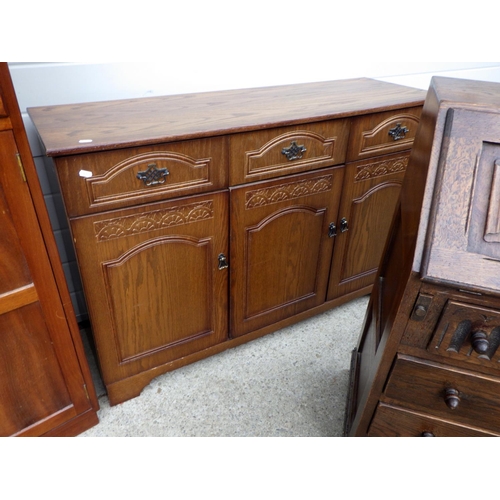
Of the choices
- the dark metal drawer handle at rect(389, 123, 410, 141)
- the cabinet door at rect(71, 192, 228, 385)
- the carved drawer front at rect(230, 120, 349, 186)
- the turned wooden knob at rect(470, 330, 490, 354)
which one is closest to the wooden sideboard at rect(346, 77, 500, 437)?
the turned wooden knob at rect(470, 330, 490, 354)

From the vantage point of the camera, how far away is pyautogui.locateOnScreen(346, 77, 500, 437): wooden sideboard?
0.76m

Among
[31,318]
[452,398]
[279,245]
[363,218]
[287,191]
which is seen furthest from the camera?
[363,218]

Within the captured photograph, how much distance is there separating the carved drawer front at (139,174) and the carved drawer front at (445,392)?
76 cm

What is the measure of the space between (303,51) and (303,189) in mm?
763

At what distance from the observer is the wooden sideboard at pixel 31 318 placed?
3.09 feet

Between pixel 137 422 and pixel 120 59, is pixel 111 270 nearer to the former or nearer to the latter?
pixel 137 422

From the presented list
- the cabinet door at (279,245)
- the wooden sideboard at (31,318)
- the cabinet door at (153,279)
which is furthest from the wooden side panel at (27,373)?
the cabinet door at (279,245)

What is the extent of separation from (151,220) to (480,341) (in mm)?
921

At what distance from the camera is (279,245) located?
1.57 meters

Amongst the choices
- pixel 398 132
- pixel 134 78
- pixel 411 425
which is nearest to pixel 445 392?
pixel 411 425

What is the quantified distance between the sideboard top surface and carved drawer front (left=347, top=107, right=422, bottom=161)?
4 centimetres

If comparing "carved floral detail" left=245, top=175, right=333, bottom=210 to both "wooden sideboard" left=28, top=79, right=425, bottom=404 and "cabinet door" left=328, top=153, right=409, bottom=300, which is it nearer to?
"wooden sideboard" left=28, top=79, right=425, bottom=404

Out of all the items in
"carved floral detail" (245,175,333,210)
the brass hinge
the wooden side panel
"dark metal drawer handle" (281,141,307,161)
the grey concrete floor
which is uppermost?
the brass hinge

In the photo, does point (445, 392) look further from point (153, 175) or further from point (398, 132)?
point (398, 132)
